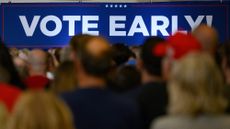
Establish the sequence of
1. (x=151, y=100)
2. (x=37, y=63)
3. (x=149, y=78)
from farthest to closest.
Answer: (x=37, y=63)
(x=149, y=78)
(x=151, y=100)

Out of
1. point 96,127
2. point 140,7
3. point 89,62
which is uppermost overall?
point 140,7

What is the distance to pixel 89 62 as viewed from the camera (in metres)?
3.43

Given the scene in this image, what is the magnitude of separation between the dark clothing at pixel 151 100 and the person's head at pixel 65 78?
0.50 meters

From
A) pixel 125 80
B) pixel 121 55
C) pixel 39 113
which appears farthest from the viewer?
pixel 121 55

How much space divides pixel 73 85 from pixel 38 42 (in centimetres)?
599

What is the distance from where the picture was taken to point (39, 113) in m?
2.71

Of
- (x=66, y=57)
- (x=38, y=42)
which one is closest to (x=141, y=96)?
(x=66, y=57)

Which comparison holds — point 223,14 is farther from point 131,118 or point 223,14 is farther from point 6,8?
A: point 131,118

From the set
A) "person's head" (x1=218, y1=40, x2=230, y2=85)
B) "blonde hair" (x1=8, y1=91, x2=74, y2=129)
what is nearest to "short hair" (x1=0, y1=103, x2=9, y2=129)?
"blonde hair" (x1=8, y1=91, x2=74, y2=129)

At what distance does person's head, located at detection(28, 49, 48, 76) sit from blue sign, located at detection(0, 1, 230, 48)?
483 centimetres

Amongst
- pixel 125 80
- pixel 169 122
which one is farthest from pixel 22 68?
pixel 169 122

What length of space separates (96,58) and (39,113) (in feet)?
2.59

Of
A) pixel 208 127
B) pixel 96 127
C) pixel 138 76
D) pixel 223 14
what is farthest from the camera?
pixel 223 14

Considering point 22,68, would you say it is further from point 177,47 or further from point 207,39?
point 177,47
